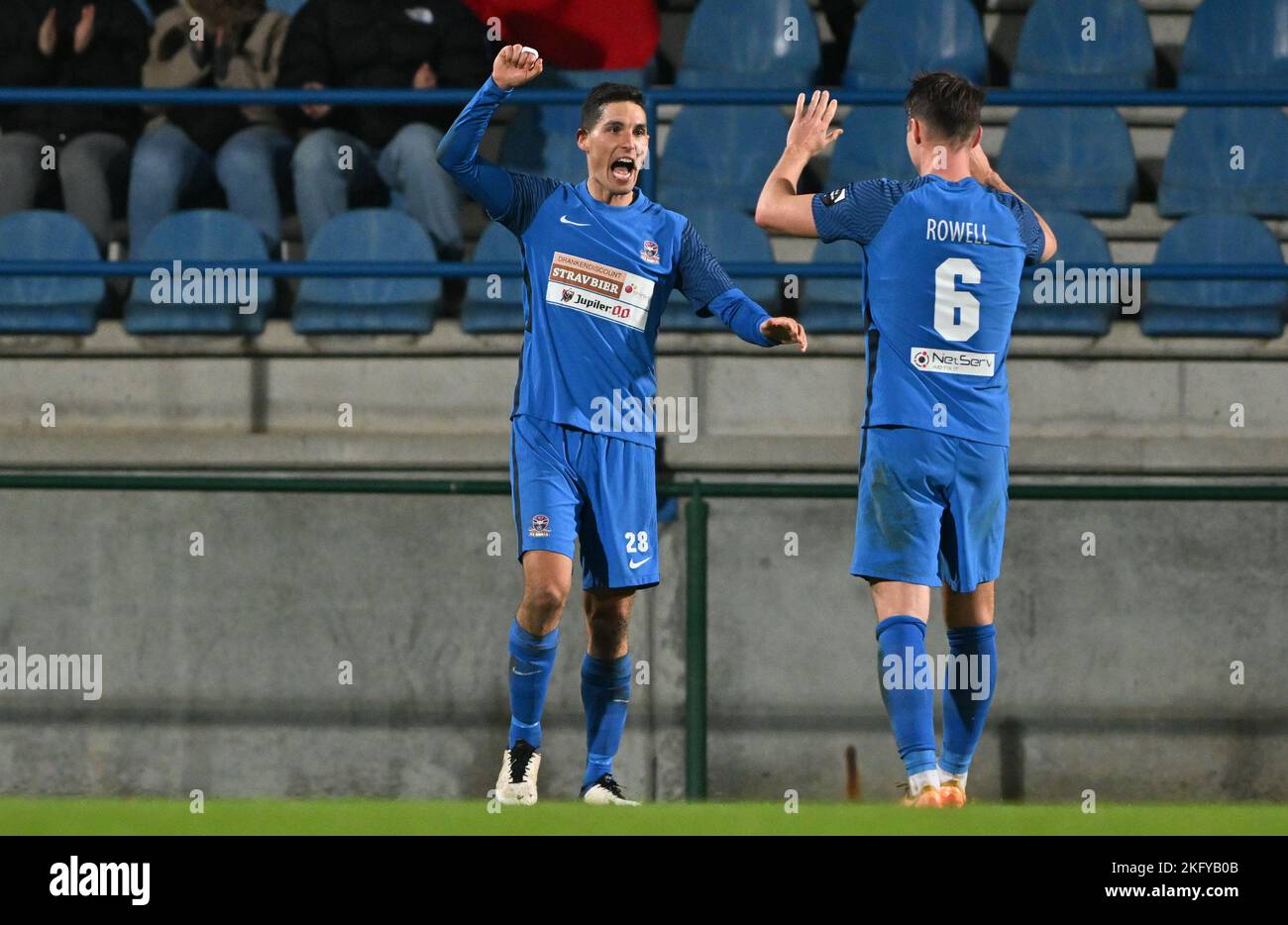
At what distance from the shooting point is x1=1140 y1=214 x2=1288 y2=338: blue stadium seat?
7.31 metres

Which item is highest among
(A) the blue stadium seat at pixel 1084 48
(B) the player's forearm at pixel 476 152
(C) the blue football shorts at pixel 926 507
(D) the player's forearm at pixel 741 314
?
(A) the blue stadium seat at pixel 1084 48

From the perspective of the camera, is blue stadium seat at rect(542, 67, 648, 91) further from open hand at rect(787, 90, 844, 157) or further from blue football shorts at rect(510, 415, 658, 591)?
blue football shorts at rect(510, 415, 658, 591)

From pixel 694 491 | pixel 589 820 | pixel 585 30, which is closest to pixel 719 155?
pixel 585 30

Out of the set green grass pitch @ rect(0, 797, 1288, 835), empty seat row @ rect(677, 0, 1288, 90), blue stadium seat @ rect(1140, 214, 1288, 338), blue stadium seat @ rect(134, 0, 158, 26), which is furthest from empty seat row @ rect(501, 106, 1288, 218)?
Result: green grass pitch @ rect(0, 797, 1288, 835)

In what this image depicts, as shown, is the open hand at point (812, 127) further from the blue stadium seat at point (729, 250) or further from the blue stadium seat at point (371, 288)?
the blue stadium seat at point (371, 288)

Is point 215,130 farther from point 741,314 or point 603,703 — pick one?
point 603,703

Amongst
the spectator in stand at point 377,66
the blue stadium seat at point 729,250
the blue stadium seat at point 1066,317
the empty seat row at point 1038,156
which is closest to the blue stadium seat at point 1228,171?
the empty seat row at point 1038,156

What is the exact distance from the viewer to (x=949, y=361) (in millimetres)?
4719

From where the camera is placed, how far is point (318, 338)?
742 centimetres

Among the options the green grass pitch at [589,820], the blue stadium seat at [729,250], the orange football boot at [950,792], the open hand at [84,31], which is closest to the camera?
the green grass pitch at [589,820]

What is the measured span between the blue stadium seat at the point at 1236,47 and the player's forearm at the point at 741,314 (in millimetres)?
3938

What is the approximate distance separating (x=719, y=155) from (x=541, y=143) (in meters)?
0.78

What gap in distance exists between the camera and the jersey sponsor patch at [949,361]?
4.71m

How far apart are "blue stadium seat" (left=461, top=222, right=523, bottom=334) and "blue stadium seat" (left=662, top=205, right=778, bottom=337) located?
0.62 metres
